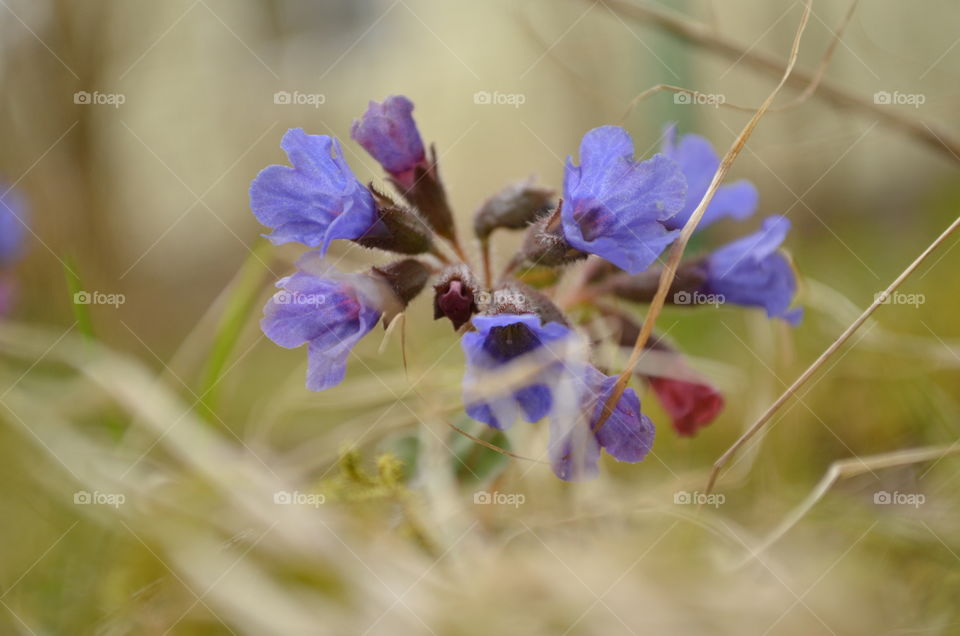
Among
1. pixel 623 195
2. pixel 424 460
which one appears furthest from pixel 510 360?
pixel 424 460

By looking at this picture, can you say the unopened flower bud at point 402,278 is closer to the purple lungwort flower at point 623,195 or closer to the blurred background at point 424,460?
the blurred background at point 424,460

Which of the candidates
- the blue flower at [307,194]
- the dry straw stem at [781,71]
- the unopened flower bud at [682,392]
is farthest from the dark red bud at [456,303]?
the dry straw stem at [781,71]

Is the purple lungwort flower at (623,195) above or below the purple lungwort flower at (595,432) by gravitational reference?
above

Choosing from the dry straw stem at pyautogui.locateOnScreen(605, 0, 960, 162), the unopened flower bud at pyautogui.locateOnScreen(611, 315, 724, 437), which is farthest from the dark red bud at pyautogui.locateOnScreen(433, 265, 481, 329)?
the dry straw stem at pyautogui.locateOnScreen(605, 0, 960, 162)

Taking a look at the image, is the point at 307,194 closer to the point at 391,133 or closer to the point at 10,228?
the point at 391,133

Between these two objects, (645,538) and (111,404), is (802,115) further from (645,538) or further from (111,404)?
(111,404)

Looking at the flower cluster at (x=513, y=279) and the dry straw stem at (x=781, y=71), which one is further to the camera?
the dry straw stem at (x=781, y=71)

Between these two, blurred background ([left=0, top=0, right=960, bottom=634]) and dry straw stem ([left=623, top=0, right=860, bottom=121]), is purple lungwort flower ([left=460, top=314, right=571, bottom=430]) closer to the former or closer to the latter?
blurred background ([left=0, top=0, right=960, bottom=634])
